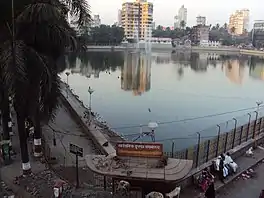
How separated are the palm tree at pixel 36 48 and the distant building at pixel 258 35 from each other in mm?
136689

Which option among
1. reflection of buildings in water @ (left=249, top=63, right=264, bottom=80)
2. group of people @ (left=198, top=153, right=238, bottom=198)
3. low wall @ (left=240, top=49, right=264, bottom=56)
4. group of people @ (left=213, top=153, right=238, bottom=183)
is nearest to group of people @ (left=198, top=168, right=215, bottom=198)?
group of people @ (left=198, top=153, right=238, bottom=198)

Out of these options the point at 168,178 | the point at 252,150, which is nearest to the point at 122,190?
the point at 168,178

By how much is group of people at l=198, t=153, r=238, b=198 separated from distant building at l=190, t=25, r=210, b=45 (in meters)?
139

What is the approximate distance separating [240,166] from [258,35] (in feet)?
465

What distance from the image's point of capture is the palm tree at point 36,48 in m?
8.45

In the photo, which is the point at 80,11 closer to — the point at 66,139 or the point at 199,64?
the point at 66,139

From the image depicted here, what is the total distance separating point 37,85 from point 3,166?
4246 millimetres

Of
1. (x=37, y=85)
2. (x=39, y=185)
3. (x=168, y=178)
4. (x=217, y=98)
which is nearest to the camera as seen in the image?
(x=168, y=178)

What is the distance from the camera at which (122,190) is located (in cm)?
838

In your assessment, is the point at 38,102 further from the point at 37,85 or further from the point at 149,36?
the point at 149,36

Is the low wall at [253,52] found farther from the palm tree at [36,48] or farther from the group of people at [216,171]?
the palm tree at [36,48]

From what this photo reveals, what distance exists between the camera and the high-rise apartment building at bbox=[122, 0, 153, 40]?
14062cm

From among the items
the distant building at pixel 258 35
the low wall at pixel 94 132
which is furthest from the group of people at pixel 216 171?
the distant building at pixel 258 35

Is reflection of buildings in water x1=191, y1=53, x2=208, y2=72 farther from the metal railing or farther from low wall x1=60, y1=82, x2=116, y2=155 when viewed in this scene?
the metal railing
